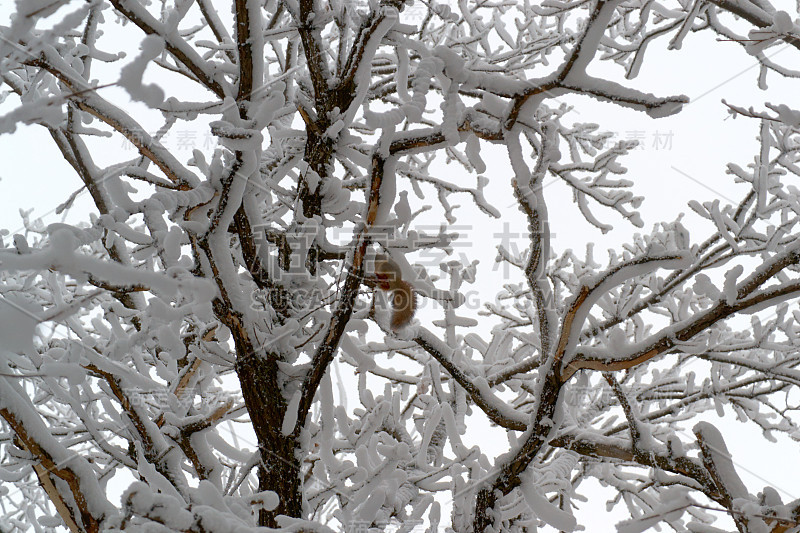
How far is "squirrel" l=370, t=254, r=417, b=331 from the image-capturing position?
1.94 metres

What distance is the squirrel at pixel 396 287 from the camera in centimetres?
194

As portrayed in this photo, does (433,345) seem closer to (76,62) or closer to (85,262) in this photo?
(85,262)

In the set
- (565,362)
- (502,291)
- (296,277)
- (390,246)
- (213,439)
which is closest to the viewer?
(565,362)

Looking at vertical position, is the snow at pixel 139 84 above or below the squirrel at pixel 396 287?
below

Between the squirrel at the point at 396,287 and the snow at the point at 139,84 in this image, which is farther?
the squirrel at the point at 396,287

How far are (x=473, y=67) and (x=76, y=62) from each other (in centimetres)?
202

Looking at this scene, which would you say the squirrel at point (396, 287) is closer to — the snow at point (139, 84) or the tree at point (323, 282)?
the tree at point (323, 282)

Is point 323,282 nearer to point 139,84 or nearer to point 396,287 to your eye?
point 396,287

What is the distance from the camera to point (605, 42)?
3275mm

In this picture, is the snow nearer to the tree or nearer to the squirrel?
the tree

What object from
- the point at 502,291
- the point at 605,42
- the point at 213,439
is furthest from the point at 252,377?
the point at 502,291

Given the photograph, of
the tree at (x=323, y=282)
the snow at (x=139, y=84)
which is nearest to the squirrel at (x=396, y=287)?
the tree at (x=323, y=282)

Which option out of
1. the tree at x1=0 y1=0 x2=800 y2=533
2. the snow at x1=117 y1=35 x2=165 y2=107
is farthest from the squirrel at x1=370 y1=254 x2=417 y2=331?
the snow at x1=117 y1=35 x2=165 y2=107

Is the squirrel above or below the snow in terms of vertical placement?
above
